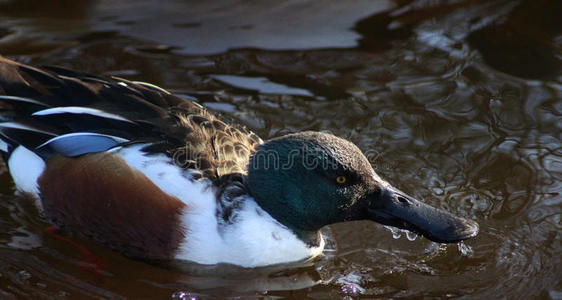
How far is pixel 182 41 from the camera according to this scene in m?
6.15

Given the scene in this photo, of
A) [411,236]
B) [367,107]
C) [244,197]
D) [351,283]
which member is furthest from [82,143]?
[367,107]

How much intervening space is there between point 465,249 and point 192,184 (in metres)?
1.65

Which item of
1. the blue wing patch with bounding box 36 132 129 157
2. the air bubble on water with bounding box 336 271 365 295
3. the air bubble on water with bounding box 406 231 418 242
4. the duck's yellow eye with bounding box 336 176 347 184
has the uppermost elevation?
the blue wing patch with bounding box 36 132 129 157

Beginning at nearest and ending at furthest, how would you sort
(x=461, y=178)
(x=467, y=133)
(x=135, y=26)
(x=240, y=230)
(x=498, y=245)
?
(x=240, y=230) < (x=498, y=245) < (x=461, y=178) < (x=467, y=133) < (x=135, y=26)

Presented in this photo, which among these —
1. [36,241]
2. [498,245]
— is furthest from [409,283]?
[36,241]

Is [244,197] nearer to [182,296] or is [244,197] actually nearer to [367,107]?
[182,296]

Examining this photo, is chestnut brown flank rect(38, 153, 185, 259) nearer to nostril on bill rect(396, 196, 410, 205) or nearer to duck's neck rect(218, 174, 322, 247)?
duck's neck rect(218, 174, 322, 247)

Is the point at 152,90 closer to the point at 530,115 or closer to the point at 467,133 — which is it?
the point at 467,133

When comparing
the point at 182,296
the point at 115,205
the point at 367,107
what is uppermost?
the point at 115,205

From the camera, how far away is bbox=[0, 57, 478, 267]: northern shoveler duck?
3.73 metres

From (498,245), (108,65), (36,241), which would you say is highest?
(108,65)

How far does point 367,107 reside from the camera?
208 inches

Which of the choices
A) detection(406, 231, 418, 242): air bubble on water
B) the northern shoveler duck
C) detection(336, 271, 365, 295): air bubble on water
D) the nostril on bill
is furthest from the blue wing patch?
detection(406, 231, 418, 242): air bubble on water

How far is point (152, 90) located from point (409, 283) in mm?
1893
